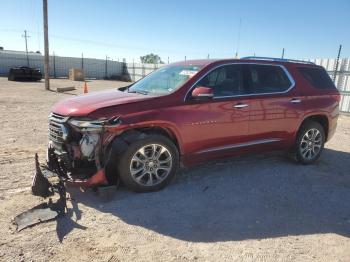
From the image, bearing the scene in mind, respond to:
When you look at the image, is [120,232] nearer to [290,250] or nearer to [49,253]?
[49,253]

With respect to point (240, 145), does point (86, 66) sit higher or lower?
higher

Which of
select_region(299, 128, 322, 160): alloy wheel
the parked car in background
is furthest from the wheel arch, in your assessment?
the parked car in background

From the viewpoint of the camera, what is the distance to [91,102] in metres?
4.49

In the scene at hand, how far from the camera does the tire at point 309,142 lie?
612 centimetres

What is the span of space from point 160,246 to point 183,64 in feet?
10.2

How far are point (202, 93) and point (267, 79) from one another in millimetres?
1610

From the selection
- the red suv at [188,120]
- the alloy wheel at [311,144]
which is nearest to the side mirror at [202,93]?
the red suv at [188,120]

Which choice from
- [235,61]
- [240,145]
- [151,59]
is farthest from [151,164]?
[151,59]

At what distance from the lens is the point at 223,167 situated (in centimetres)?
586

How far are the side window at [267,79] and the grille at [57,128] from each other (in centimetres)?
294

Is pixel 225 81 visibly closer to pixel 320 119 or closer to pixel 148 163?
pixel 148 163

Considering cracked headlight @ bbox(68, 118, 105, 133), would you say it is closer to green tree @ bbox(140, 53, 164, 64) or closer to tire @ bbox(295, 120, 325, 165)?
tire @ bbox(295, 120, 325, 165)

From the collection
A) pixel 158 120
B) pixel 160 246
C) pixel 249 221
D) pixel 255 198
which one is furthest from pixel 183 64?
pixel 160 246

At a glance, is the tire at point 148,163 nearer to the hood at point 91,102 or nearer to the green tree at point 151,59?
Result: the hood at point 91,102
